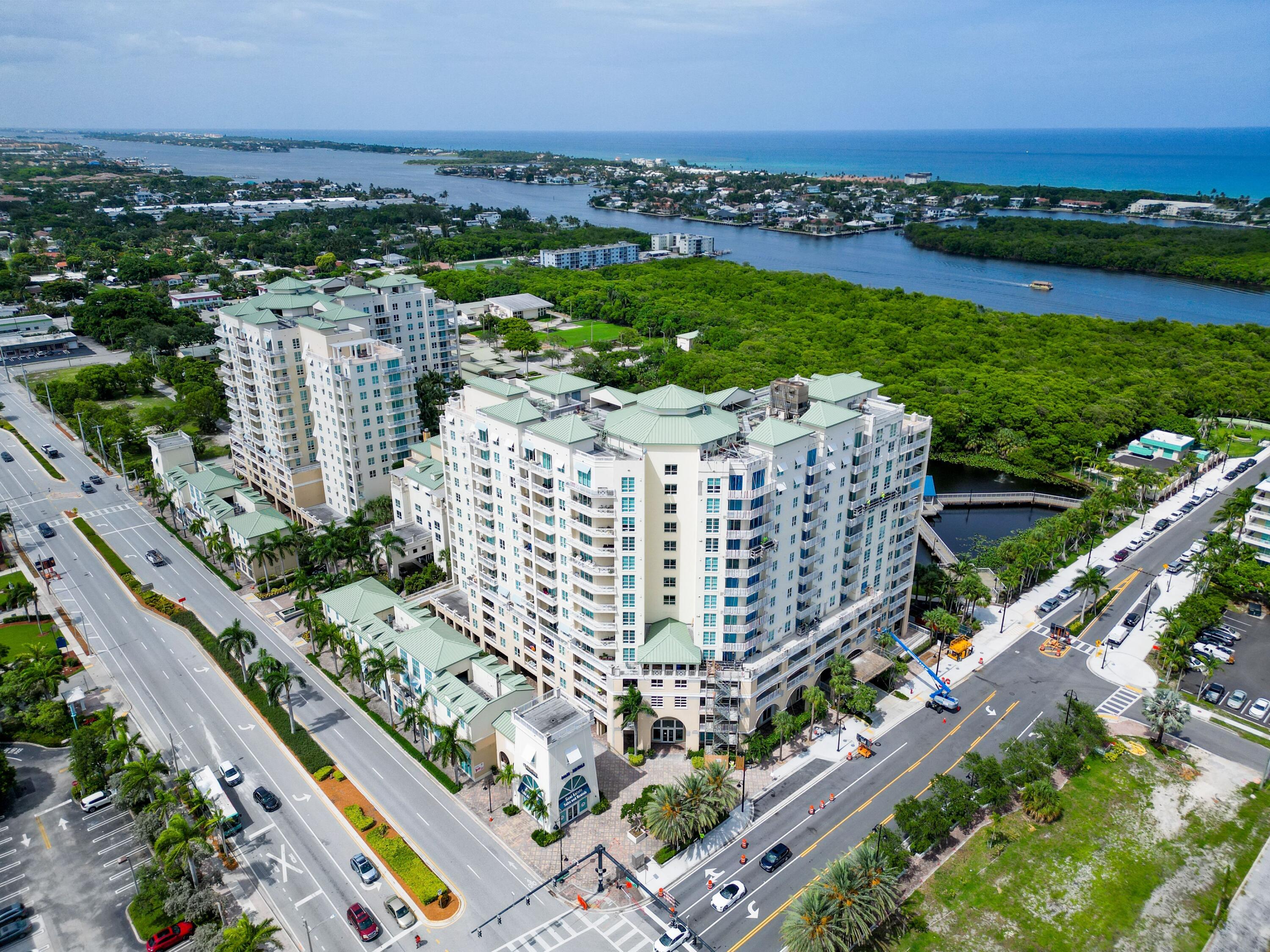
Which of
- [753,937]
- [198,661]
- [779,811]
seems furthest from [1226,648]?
[198,661]

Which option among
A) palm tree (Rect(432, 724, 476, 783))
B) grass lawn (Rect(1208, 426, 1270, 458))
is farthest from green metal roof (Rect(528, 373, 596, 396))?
grass lawn (Rect(1208, 426, 1270, 458))

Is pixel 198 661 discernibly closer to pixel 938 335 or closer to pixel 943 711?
pixel 943 711

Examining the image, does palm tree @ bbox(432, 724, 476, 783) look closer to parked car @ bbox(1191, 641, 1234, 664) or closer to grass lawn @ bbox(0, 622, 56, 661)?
grass lawn @ bbox(0, 622, 56, 661)

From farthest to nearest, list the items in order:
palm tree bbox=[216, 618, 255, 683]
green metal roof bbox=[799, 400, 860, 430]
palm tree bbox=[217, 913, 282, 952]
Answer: palm tree bbox=[216, 618, 255, 683]
green metal roof bbox=[799, 400, 860, 430]
palm tree bbox=[217, 913, 282, 952]

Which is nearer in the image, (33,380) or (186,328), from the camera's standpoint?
(33,380)

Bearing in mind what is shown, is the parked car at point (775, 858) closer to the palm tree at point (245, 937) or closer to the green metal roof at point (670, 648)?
the green metal roof at point (670, 648)
